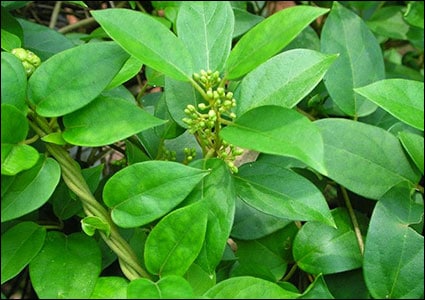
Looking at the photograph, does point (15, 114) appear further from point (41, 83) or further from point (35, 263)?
point (35, 263)

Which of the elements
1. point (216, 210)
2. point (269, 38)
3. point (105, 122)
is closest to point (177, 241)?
point (216, 210)

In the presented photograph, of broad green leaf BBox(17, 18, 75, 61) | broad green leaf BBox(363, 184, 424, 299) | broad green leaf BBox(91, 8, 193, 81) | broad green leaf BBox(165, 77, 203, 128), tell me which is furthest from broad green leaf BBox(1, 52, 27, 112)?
broad green leaf BBox(363, 184, 424, 299)

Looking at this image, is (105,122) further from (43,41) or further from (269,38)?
(43,41)

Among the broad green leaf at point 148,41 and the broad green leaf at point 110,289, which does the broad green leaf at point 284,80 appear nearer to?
the broad green leaf at point 148,41

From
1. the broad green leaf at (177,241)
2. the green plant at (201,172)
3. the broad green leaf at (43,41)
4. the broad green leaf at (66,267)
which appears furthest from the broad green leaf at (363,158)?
the broad green leaf at (43,41)

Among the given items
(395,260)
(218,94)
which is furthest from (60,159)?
(395,260)
